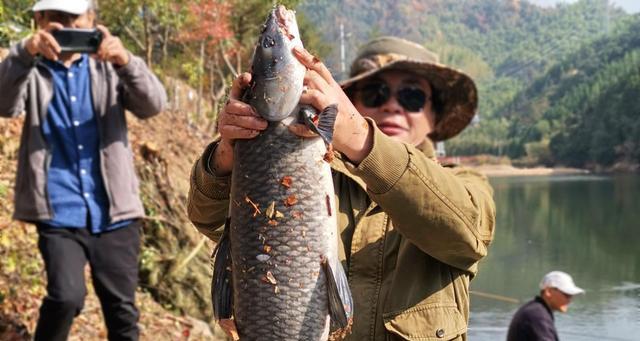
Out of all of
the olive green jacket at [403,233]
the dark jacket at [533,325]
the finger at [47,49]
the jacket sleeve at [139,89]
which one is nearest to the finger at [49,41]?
the finger at [47,49]

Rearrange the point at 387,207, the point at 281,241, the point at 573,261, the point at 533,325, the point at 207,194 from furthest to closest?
1. the point at 573,261
2. the point at 533,325
3. the point at 207,194
4. the point at 387,207
5. the point at 281,241

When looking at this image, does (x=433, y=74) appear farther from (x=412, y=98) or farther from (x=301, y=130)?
(x=301, y=130)

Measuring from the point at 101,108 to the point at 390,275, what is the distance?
9.57ft

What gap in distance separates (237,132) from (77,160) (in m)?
3.05

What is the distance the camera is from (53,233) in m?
4.70

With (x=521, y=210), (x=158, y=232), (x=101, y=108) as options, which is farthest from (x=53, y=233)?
(x=521, y=210)

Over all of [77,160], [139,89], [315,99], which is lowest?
[77,160]

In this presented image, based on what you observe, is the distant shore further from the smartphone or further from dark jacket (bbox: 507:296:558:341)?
the smartphone

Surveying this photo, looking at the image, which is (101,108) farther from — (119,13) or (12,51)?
(119,13)

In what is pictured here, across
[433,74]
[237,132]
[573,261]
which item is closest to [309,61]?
[237,132]

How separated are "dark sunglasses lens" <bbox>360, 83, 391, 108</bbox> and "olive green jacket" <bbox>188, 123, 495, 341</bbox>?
0.63 m

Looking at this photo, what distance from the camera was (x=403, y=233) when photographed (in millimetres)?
2508

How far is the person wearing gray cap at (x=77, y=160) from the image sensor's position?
4699 mm

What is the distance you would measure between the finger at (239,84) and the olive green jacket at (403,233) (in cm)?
39
